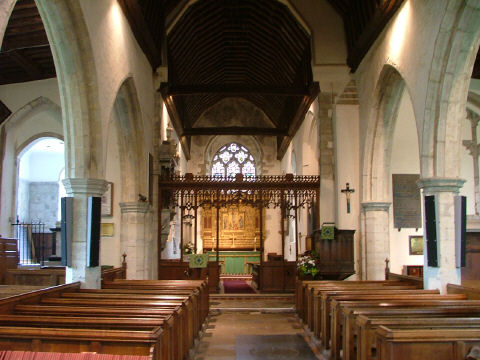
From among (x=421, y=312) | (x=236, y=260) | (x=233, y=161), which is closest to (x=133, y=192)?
(x=421, y=312)

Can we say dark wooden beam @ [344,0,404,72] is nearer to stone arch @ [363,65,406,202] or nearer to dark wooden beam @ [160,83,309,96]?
stone arch @ [363,65,406,202]

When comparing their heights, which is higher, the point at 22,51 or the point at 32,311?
the point at 22,51

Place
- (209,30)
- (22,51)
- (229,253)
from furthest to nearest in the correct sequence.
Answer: (229,253) → (209,30) → (22,51)

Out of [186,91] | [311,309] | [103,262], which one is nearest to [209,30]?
[186,91]

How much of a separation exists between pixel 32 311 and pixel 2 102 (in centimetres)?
762

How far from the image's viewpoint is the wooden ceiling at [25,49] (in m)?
8.29

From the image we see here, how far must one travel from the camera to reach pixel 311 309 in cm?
740

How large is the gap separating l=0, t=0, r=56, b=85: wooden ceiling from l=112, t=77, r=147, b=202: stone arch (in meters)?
1.74

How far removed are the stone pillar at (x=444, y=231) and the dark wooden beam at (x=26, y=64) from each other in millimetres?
7336

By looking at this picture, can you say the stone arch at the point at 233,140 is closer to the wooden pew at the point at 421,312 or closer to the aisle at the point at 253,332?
the aisle at the point at 253,332

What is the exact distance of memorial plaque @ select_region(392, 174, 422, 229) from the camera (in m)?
12.0

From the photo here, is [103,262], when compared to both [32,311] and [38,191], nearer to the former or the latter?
[32,311]

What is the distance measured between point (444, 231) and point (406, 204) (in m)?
5.12

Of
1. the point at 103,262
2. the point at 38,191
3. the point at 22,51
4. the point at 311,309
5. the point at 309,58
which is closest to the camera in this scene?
the point at 311,309
